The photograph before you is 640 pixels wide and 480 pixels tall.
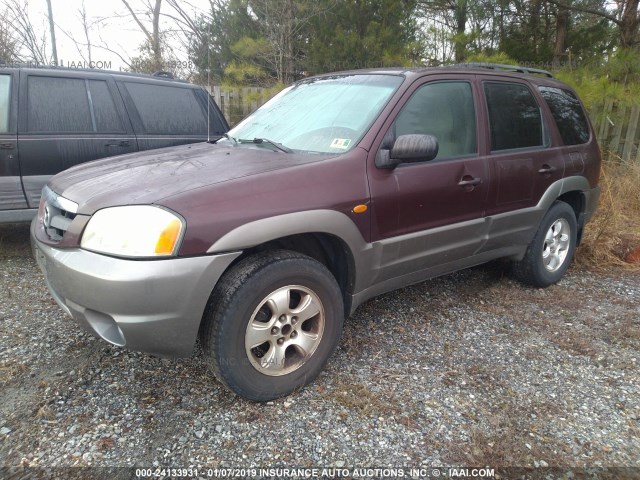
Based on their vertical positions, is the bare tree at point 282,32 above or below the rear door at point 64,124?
above

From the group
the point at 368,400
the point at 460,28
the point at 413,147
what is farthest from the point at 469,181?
the point at 460,28

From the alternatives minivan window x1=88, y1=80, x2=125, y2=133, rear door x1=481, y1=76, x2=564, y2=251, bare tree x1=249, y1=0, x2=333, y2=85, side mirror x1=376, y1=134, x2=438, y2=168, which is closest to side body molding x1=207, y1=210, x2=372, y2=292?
side mirror x1=376, y1=134, x2=438, y2=168

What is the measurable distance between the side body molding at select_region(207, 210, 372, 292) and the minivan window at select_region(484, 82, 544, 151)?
1442 millimetres

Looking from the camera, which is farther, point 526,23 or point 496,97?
point 526,23

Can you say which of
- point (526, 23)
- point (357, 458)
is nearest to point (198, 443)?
point (357, 458)

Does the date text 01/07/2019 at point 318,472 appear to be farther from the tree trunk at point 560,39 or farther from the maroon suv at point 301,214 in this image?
the tree trunk at point 560,39

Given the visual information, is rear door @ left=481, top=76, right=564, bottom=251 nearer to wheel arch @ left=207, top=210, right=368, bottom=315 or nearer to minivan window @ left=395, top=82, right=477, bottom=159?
minivan window @ left=395, top=82, right=477, bottom=159

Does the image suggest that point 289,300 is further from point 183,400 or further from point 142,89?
point 142,89

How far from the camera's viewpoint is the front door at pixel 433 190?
2.77m

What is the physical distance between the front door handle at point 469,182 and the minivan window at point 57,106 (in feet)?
11.6

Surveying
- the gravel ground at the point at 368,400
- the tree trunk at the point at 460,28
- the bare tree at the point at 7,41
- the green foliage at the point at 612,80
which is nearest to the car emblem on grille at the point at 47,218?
the gravel ground at the point at 368,400

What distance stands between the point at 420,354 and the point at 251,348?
1199 mm

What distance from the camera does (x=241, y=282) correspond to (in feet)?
7.30

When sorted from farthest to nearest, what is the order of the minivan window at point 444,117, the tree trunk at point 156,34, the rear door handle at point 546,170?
the tree trunk at point 156,34 → the rear door handle at point 546,170 → the minivan window at point 444,117
